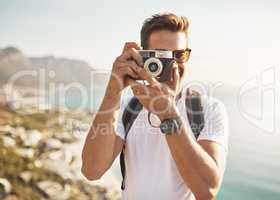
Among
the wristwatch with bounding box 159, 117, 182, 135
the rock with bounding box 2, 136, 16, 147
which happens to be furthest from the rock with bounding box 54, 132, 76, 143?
the wristwatch with bounding box 159, 117, 182, 135

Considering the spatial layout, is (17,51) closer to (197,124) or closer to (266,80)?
(266,80)

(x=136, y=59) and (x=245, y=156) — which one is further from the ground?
(x=136, y=59)

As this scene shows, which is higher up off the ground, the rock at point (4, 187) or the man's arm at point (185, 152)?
the man's arm at point (185, 152)

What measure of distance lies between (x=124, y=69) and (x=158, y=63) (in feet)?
0.24

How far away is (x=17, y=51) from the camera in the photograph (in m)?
2.61

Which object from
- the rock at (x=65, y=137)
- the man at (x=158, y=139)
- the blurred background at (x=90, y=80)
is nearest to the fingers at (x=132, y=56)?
the man at (x=158, y=139)

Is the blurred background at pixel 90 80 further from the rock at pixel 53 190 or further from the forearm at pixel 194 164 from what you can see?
the forearm at pixel 194 164

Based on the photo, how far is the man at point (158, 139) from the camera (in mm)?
→ 875

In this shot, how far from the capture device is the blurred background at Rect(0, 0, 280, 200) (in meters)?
2.52

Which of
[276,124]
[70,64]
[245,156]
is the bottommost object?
[245,156]

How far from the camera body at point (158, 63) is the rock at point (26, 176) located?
1835 mm

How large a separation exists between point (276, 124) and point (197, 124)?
1734 mm

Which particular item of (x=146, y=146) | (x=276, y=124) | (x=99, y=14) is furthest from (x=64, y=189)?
(x=146, y=146)

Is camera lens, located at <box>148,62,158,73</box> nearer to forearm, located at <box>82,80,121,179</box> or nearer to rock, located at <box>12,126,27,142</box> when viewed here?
forearm, located at <box>82,80,121,179</box>
